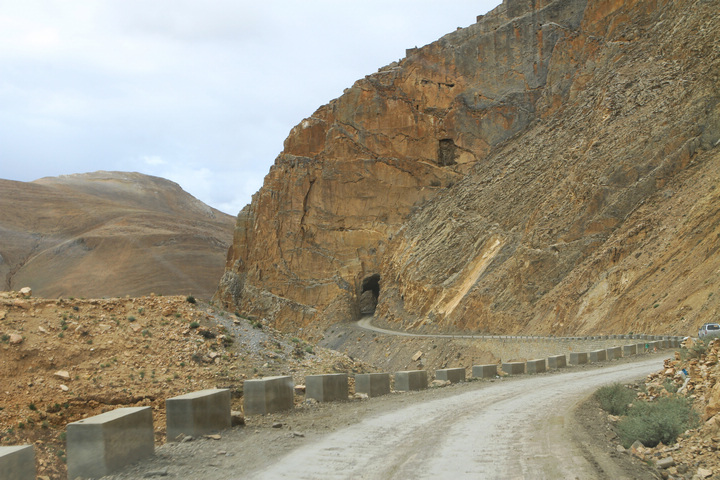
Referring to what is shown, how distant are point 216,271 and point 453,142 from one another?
2860 inches

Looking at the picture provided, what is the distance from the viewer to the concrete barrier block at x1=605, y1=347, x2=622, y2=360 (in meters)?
26.1

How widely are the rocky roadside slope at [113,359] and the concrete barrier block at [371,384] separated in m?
4.91

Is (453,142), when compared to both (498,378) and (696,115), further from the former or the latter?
(498,378)

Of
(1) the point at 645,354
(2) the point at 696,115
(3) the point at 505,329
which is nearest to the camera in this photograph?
(1) the point at 645,354

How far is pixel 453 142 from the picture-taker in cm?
6981

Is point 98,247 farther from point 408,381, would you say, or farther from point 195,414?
point 195,414

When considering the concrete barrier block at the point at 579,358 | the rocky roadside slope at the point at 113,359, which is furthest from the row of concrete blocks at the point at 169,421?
the concrete barrier block at the point at 579,358

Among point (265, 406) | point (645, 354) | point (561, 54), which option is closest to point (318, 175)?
point (561, 54)

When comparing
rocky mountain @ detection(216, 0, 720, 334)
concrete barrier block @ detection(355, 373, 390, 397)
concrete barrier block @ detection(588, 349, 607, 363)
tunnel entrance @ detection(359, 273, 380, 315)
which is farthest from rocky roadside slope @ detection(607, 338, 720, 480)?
tunnel entrance @ detection(359, 273, 380, 315)

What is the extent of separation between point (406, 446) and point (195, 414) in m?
3.34

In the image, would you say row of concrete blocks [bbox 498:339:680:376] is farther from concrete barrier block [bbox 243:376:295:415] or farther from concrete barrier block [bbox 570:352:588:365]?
concrete barrier block [bbox 243:376:295:415]

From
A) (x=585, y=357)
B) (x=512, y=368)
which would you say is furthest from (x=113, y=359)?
(x=585, y=357)

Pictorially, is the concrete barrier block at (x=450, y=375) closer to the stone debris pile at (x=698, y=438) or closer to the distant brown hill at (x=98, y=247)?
the stone debris pile at (x=698, y=438)

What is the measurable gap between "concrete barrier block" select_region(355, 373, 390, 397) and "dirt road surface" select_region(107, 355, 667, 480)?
4.39ft
